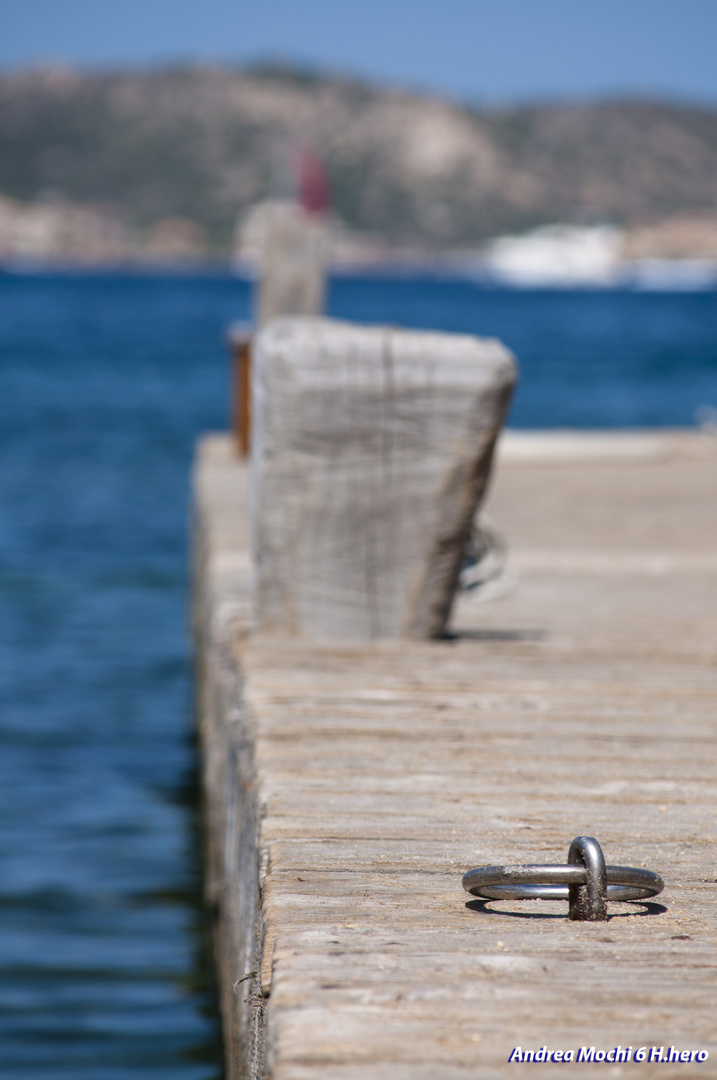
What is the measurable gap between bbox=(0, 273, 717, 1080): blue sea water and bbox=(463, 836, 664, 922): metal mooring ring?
2780 millimetres

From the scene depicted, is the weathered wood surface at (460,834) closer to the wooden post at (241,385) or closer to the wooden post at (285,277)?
the wooden post at (241,385)

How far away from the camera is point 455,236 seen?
19988 cm

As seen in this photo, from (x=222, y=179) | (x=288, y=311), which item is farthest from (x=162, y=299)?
(x=222, y=179)

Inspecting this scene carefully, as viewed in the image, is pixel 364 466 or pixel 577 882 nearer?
pixel 577 882

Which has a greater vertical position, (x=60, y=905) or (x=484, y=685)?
(x=484, y=685)

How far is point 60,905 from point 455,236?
7907 inches

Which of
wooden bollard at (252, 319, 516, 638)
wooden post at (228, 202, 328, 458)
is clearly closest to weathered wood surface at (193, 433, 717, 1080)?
wooden bollard at (252, 319, 516, 638)

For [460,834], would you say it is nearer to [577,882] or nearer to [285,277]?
[577,882]

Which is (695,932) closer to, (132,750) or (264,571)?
(264,571)

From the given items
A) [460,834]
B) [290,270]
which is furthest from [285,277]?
[460,834]

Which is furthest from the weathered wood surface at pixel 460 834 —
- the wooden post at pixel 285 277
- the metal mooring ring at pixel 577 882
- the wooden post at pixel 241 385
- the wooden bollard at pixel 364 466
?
the wooden post at pixel 285 277

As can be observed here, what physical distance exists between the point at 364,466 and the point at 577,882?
171cm

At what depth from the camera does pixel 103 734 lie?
7.44 m

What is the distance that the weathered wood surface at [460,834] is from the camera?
147 centimetres
